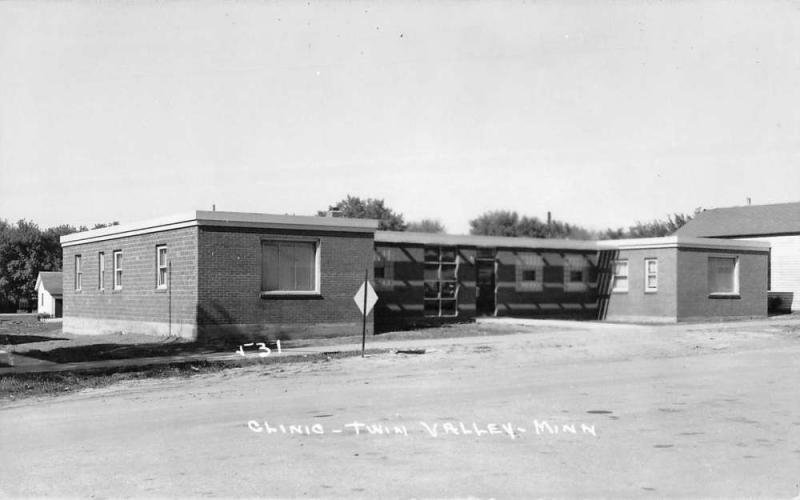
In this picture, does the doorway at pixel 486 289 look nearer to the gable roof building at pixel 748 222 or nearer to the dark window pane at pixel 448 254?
the dark window pane at pixel 448 254

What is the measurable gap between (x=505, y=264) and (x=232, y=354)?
1556 cm

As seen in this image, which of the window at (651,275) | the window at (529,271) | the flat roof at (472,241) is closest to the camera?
the flat roof at (472,241)

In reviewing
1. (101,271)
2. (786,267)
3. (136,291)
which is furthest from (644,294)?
(101,271)

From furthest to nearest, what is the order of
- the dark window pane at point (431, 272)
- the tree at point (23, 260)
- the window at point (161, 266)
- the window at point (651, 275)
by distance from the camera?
the tree at point (23, 260) → the window at point (651, 275) → the dark window pane at point (431, 272) → the window at point (161, 266)

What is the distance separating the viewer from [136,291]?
25719mm

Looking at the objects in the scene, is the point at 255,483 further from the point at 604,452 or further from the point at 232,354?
the point at 232,354

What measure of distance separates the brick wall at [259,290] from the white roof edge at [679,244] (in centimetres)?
1361

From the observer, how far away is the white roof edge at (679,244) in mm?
32656

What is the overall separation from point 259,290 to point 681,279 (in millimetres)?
17610

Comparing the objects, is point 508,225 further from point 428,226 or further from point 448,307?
point 448,307

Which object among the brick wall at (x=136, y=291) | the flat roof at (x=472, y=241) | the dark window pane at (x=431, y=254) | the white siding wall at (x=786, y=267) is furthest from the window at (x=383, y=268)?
the white siding wall at (x=786, y=267)

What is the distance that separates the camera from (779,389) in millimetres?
13398

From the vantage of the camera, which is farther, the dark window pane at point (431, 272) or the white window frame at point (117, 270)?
the dark window pane at point (431, 272)

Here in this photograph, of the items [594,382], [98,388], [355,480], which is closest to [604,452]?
[355,480]
